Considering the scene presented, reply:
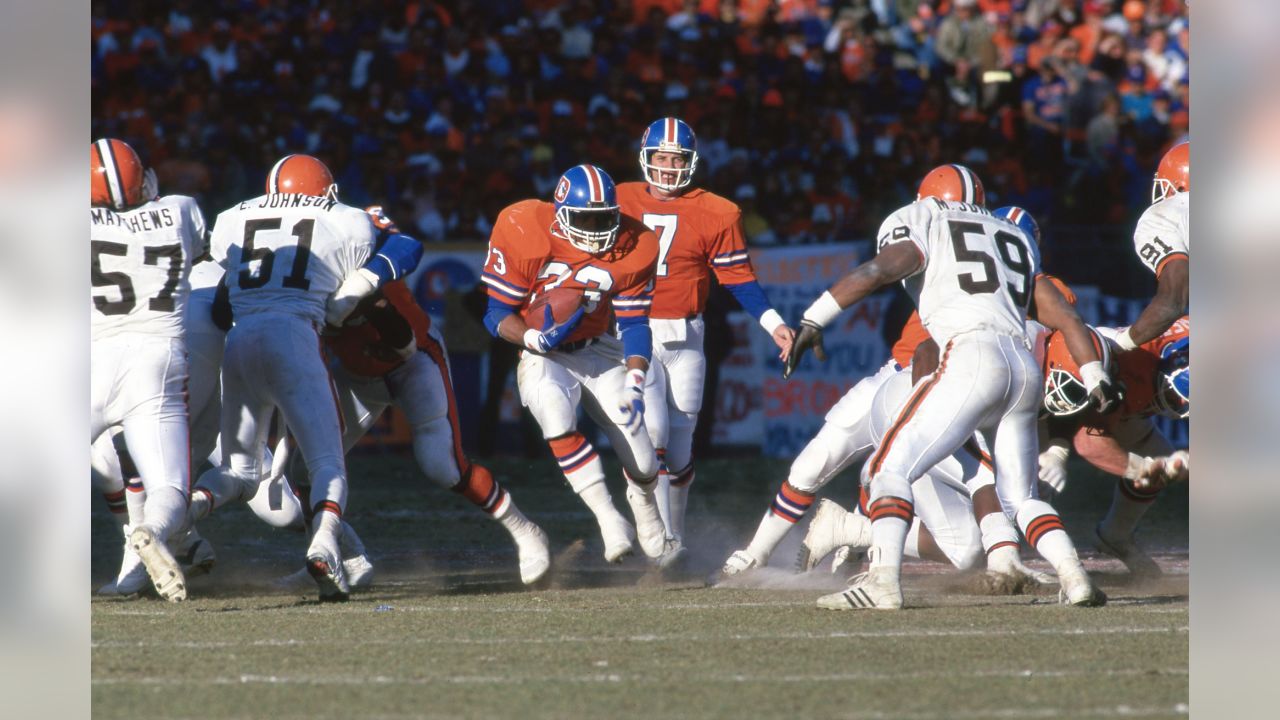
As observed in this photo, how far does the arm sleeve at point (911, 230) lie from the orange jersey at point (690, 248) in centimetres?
194

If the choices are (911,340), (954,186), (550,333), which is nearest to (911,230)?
(954,186)

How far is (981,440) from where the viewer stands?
7539mm

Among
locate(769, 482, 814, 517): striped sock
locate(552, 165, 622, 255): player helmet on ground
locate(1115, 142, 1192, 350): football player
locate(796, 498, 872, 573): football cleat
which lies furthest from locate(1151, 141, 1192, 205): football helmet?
locate(552, 165, 622, 255): player helmet on ground

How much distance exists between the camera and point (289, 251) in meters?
7.15

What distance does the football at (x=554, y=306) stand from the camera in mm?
7715

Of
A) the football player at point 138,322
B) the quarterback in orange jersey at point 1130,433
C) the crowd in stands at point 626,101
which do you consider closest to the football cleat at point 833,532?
the quarterback in orange jersey at point 1130,433

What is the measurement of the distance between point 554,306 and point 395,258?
33.1 inches

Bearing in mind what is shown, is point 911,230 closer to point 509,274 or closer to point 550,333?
point 550,333

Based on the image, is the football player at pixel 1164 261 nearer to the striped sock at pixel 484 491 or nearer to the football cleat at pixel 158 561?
the striped sock at pixel 484 491

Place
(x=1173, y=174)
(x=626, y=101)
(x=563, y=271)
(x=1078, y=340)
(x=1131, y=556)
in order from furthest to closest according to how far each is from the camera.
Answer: (x=626, y=101), (x=1173, y=174), (x=1131, y=556), (x=563, y=271), (x=1078, y=340)

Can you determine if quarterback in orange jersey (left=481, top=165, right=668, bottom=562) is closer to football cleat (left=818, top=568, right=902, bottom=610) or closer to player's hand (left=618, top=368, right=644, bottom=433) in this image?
player's hand (left=618, top=368, right=644, bottom=433)
